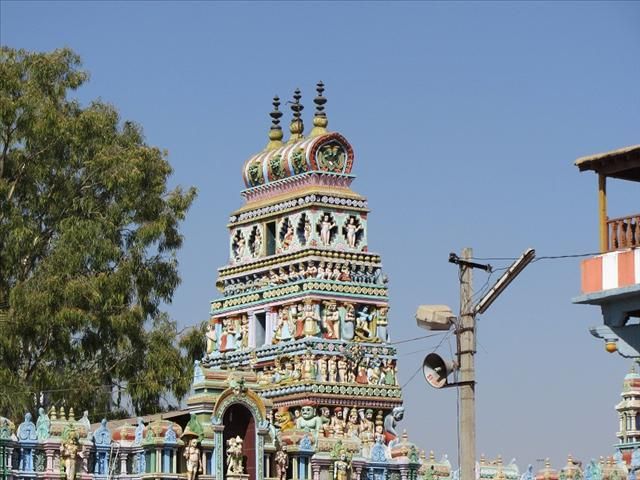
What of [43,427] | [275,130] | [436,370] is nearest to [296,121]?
[275,130]

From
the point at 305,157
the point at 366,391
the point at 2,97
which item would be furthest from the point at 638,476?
the point at 2,97

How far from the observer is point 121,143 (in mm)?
56562

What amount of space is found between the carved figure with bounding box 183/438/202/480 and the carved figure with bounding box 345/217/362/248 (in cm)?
1037

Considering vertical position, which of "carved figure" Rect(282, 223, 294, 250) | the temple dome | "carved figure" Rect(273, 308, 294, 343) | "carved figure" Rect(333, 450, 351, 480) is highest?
the temple dome

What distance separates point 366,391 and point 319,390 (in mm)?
1522

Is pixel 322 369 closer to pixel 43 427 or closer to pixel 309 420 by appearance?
pixel 309 420

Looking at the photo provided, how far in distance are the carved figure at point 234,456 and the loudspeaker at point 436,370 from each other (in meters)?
18.6

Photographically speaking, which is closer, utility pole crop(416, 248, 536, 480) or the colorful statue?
utility pole crop(416, 248, 536, 480)

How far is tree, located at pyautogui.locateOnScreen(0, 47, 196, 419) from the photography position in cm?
5297

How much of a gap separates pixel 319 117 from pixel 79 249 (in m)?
7.90

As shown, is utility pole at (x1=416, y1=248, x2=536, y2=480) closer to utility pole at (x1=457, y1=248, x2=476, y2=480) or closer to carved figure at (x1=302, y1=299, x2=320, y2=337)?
utility pole at (x1=457, y1=248, x2=476, y2=480)

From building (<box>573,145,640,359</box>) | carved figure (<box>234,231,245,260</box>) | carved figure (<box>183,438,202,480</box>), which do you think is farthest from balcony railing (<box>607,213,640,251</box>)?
carved figure (<box>234,231,245,260</box>)

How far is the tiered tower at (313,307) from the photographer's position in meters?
50.2

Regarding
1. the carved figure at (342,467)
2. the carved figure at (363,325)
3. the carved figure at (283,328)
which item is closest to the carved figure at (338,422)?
the carved figure at (363,325)
